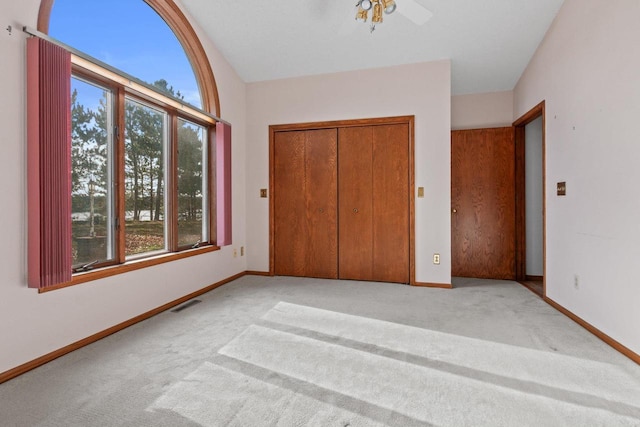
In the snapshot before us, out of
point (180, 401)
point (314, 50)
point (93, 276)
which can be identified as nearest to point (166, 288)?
point (93, 276)

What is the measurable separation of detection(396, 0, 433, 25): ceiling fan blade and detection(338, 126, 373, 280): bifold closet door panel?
1.54 m

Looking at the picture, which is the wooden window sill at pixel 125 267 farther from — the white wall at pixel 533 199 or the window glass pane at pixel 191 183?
the white wall at pixel 533 199

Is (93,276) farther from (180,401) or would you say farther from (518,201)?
(518,201)

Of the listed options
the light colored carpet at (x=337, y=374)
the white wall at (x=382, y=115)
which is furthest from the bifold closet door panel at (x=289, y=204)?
the light colored carpet at (x=337, y=374)

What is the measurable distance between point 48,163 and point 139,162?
1025 millimetres

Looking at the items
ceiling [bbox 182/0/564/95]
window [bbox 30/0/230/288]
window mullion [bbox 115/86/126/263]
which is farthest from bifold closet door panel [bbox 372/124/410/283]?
window mullion [bbox 115/86/126/263]

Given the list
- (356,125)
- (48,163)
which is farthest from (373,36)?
(48,163)

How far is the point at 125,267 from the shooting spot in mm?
2543

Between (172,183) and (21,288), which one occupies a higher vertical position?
(172,183)

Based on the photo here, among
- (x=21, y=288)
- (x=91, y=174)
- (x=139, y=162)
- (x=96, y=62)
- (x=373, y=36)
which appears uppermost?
(x=373, y=36)

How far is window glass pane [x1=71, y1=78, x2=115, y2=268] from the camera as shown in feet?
7.62

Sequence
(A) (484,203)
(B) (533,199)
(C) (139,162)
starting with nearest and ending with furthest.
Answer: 1. (C) (139,162)
2. (B) (533,199)
3. (A) (484,203)

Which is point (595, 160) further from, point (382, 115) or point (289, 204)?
point (289, 204)

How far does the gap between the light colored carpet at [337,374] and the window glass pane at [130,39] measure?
7.06ft
